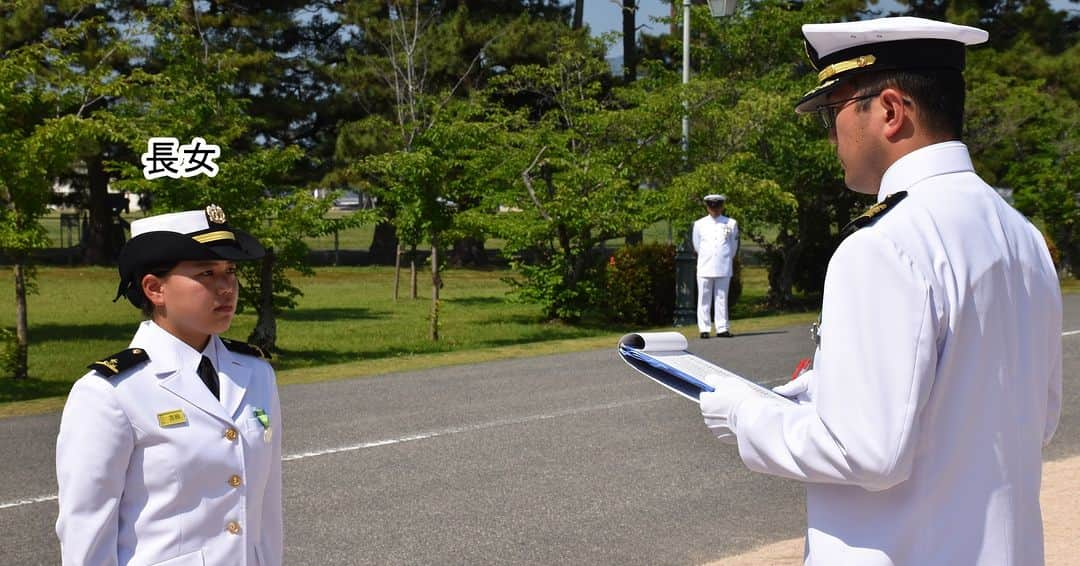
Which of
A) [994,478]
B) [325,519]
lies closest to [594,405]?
[325,519]

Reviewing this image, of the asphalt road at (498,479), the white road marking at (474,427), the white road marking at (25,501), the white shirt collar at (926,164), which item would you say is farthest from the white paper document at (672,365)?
the white road marking at (474,427)

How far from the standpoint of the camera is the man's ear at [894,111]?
220 cm

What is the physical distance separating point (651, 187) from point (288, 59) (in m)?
20.3

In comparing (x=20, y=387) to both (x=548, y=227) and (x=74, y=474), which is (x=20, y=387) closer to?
(x=548, y=227)

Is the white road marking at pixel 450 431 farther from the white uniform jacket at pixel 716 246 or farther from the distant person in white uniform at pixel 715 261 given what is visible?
the white uniform jacket at pixel 716 246

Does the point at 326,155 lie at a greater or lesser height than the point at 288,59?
lesser

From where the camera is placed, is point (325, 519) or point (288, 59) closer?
point (325, 519)

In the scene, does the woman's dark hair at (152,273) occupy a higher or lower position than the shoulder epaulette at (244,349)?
higher

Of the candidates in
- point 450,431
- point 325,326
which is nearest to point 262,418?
point 450,431

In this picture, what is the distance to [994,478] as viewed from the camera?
6.93 feet

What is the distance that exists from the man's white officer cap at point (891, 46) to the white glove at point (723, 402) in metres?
0.61

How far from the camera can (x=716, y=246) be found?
17141 millimetres

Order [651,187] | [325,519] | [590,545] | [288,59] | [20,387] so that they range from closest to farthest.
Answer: [590,545]
[325,519]
[20,387]
[651,187]
[288,59]

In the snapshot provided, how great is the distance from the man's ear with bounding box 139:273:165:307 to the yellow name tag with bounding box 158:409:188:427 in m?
0.32
